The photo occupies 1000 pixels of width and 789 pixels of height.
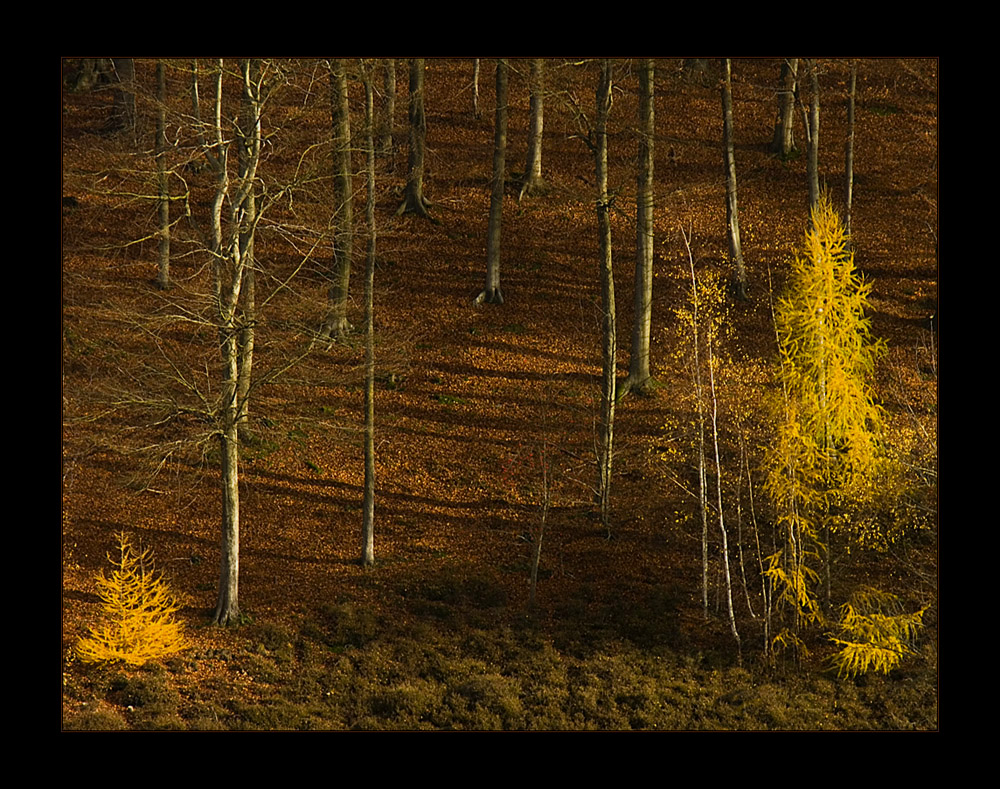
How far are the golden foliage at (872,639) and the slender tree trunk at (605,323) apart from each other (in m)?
5.13

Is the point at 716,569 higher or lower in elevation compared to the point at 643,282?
lower

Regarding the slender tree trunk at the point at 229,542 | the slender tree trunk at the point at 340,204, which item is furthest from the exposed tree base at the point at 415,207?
the slender tree trunk at the point at 229,542

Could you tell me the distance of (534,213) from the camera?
99.4 ft

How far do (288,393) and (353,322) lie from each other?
3.03 metres

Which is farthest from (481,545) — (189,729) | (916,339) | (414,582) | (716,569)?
(916,339)

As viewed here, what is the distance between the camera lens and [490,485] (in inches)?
808

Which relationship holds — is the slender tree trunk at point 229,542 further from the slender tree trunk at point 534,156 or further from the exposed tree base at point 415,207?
the slender tree trunk at point 534,156

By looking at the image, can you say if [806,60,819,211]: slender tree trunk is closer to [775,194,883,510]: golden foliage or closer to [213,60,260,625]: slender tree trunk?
[775,194,883,510]: golden foliage

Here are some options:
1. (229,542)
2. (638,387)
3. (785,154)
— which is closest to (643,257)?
(638,387)

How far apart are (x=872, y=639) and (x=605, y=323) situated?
8088 mm

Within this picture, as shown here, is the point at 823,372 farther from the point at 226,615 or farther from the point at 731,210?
the point at 731,210

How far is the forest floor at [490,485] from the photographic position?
15156mm

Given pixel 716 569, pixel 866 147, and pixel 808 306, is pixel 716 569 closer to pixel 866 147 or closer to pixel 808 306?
pixel 808 306

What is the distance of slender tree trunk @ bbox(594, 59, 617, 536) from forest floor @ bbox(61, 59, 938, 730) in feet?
2.61
